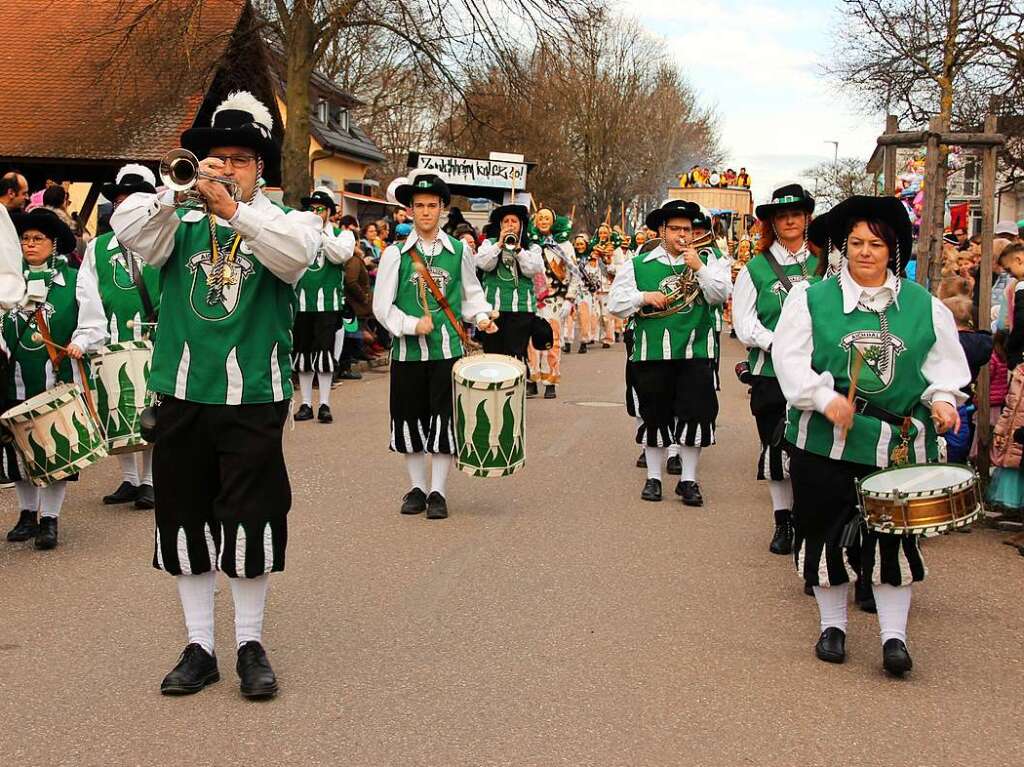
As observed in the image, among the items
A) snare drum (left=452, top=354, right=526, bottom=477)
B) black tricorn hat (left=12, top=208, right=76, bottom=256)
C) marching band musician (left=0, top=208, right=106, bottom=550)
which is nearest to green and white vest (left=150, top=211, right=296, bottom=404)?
marching band musician (left=0, top=208, right=106, bottom=550)

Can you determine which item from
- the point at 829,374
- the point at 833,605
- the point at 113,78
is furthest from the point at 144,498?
the point at 113,78

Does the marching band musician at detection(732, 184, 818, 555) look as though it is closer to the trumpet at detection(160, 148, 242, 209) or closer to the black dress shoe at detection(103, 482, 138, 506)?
the trumpet at detection(160, 148, 242, 209)

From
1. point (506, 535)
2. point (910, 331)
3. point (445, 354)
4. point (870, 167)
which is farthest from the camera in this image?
point (870, 167)

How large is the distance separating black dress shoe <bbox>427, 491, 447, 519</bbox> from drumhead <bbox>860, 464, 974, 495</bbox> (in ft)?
12.3

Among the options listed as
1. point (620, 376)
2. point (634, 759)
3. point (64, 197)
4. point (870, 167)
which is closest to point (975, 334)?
point (870, 167)

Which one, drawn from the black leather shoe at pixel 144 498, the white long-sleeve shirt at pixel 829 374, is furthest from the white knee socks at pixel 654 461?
the white long-sleeve shirt at pixel 829 374

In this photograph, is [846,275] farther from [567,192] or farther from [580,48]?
[567,192]

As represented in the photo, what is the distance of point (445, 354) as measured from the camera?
323 inches

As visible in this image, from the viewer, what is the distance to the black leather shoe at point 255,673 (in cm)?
473

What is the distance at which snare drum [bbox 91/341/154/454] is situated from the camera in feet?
24.5

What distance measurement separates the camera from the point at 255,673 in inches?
188

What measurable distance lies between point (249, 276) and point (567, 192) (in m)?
53.9

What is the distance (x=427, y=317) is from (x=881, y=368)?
11.8ft

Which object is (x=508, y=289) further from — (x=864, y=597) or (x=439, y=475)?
(x=864, y=597)
